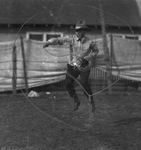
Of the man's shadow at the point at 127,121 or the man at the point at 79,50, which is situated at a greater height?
the man at the point at 79,50

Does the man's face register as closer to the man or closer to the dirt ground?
the man

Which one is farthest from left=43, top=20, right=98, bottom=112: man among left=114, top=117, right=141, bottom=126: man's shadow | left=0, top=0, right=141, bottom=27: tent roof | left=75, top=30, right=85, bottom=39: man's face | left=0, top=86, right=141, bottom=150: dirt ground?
left=0, top=0, right=141, bottom=27: tent roof

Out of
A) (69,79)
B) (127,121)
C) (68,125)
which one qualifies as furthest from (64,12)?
(68,125)

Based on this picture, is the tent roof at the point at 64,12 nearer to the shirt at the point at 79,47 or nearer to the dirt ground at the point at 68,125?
the dirt ground at the point at 68,125

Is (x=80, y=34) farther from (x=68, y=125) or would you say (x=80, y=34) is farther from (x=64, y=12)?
(x=64, y=12)

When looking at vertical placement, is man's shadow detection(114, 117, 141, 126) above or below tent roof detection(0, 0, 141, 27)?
below

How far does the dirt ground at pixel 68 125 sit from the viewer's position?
22.9 ft

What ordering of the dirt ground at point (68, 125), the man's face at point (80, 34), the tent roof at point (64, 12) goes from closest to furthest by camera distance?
the dirt ground at point (68, 125) → the man's face at point (80, 34) → the tent roof at point (64, 12)

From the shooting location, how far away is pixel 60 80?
46.2 feet

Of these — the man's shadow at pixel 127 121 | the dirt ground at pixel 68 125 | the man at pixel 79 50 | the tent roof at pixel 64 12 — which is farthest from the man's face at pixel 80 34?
the tent roof at pixel 64 12

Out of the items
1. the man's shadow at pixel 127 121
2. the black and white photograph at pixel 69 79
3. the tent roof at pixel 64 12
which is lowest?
the man's shadow at pixel 127 121

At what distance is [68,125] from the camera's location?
27.7ft

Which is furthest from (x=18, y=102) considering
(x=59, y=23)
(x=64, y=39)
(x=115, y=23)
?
(x=115, y=23)

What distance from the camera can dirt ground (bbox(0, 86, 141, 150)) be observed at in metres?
6.97
